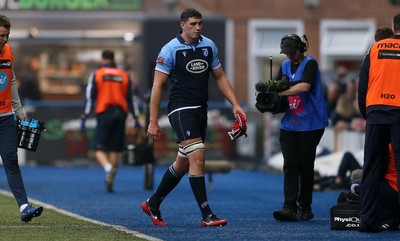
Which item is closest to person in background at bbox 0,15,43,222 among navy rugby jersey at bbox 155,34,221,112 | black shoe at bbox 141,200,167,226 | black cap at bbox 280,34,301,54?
black shoe at bbox 141,200,167,226

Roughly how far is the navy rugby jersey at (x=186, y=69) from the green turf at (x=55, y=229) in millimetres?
1415

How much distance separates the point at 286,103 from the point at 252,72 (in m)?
23.2

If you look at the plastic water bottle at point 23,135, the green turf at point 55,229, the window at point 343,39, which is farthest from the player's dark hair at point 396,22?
the window at point 343,39

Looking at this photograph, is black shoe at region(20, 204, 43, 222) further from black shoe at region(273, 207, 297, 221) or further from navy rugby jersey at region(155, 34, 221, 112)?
black shoe at region(273, 207, 297, 221)

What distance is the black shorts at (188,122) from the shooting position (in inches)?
539

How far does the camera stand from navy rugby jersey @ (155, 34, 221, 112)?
45.1ft

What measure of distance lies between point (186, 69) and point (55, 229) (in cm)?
195

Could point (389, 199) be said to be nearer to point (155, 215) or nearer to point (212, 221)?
point (212, 221)

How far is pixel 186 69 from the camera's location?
45.2 feet

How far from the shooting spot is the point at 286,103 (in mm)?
15023

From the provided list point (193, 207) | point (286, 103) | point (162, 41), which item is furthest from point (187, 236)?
point (162, 41)

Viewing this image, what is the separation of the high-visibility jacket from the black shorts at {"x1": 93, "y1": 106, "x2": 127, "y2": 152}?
771 cm

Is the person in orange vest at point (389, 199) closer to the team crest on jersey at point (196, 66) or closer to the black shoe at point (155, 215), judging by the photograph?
the team crest on jersey at point (196, 66)

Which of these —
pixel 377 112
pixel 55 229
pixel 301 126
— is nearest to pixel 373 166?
pixel 377 112
